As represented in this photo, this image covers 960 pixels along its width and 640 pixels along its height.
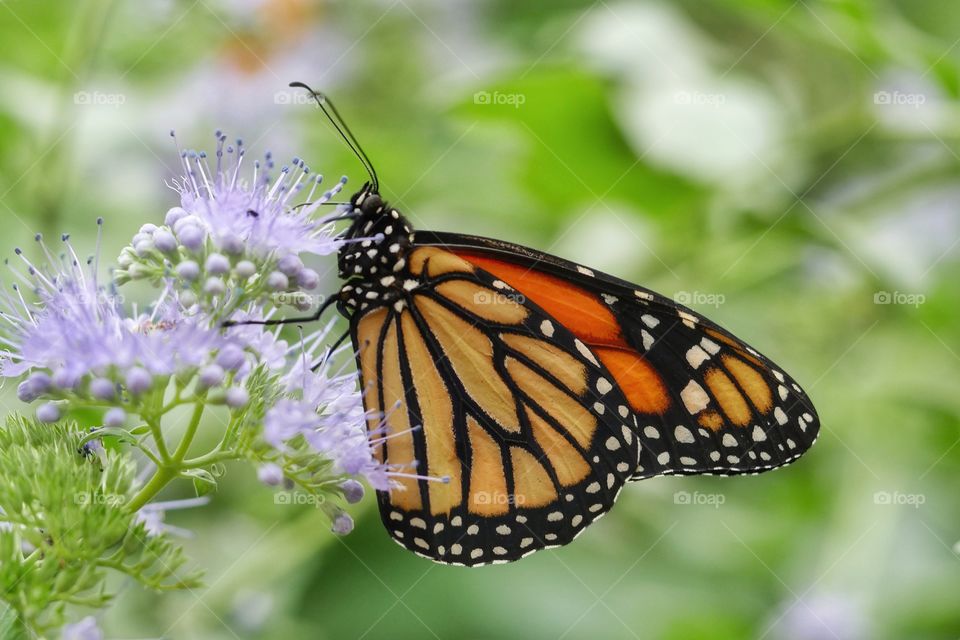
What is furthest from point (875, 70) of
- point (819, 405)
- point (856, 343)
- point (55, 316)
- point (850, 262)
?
point (55, 316)

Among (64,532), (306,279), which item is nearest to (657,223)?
(306,279)

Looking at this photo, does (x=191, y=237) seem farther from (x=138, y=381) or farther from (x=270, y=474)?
(x=270, y=474)

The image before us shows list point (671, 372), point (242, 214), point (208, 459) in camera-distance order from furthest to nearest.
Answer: point (671, 372), point (242, 214), point (208, 459)

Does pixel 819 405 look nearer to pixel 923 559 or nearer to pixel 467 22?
pixel 923 559

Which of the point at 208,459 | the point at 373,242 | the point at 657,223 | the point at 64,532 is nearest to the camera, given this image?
the point at 64,532

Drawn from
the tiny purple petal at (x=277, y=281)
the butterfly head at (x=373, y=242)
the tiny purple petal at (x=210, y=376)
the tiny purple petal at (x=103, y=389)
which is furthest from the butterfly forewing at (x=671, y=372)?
the tiny purple petal at (x=103, y=389)

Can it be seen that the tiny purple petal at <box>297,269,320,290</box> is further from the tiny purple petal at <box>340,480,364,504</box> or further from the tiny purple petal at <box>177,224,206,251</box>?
the tiny purple petal at <box>340,480,364,504</box>

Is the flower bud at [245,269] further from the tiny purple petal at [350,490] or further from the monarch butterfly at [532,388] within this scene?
the monarch butterfly at [532,388]
